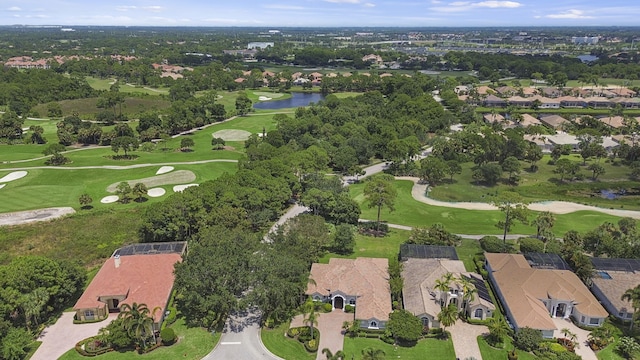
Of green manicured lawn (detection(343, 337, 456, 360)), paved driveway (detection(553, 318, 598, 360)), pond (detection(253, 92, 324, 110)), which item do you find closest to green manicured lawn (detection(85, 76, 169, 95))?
pond (detection(253, 92, 324, 110))

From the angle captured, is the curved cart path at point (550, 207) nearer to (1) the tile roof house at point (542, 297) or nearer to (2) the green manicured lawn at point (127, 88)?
(1) the tile roof house at point (542, 297)

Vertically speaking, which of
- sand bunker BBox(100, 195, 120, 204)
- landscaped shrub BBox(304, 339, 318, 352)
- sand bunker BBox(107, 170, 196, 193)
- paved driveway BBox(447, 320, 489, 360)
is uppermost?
sand bunker BBox(107, 170, 196, 193)

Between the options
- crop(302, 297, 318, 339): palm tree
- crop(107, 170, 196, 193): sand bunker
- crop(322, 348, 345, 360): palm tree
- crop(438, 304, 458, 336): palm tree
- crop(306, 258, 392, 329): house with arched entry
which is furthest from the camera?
crop(107, 170, 196, 193): sand bunker

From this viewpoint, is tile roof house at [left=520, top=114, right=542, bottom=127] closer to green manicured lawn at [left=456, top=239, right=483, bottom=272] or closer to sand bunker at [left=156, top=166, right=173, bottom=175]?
green manicured lawn at [left=456, top=239, right=483, bottom=272]

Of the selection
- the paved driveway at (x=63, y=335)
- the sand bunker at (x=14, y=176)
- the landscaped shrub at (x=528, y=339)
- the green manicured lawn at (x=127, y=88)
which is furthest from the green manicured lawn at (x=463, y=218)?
the green manicured lawn at (x=127, y=88)

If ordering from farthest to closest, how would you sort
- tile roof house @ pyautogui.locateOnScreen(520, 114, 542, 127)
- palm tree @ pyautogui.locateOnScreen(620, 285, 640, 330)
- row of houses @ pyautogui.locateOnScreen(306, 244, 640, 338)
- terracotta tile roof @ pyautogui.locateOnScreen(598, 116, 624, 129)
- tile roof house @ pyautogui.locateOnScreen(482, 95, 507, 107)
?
1. tile roof house @ pyautogui.locateOnScreen(482, 95, 507, 107)
2. tile roof house @ pyautogui.locateOnScreen(520, 114, 542, 127)
3. terracotta tile roof @ pyautogui.locateOnScreen(598, 116, 624, 129)
4. row of houses @ pyautogui.locateOnScreen(306, 244, 640, 338)
5. palm tree @ pyautogui.locateOnScreen(620, 285, 640, 330)

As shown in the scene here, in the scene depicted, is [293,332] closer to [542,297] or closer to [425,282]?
[425,282]

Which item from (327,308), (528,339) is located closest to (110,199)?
(327,308)
